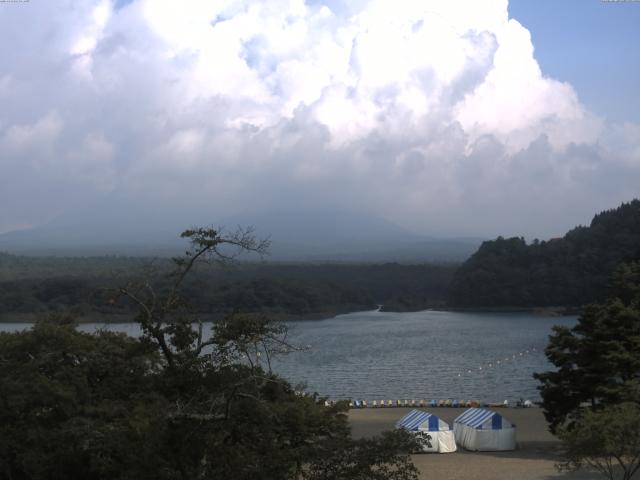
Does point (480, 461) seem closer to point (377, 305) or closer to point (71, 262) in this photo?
point (377, 305)

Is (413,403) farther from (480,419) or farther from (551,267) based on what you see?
(551,267)

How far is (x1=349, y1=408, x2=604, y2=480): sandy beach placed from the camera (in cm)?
1323

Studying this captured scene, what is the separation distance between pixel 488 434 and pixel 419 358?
73.1 ft

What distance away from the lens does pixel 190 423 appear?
21.7 feet

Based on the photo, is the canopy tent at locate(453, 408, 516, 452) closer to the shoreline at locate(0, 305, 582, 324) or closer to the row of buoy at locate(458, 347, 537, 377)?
the row of buoy at locate(458, 347, 537, 377)

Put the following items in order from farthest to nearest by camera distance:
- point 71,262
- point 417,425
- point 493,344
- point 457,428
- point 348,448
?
point 71,262 → point 493,344 → point 457,428 → point 417,425 → point 348,448

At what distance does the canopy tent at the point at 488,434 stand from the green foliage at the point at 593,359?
36.5 inches

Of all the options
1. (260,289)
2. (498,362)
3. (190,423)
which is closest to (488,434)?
(190,423)

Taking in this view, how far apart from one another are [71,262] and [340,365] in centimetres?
6967

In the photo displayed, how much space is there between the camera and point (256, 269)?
91.4 metres

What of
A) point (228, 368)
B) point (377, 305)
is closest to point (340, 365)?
point (228, 368)

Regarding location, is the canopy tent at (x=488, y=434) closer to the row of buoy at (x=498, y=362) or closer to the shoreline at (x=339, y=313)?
the row of buoy at (x=498, y=362)

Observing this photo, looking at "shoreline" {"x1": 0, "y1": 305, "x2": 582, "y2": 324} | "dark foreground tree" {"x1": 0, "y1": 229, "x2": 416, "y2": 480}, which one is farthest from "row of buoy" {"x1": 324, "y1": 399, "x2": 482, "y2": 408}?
"shoreline" {"x1": 0, "y1": 305, "x2": 582, "y2": 324}

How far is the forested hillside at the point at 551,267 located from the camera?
218ft
